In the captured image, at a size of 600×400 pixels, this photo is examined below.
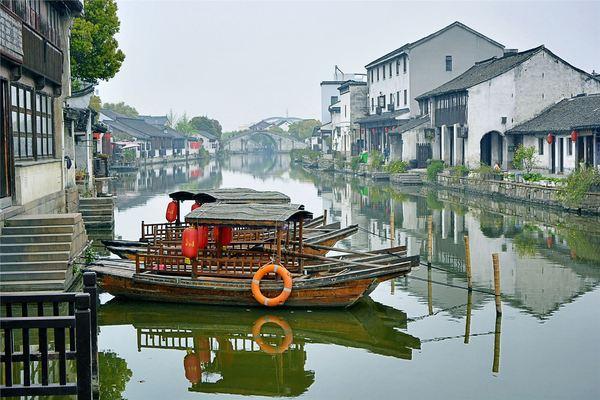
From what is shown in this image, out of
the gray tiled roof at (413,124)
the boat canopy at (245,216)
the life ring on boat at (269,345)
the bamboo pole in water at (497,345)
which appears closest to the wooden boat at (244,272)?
the boat canopy at (245,216)

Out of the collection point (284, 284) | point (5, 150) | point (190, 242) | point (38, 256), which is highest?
point (5, 150)

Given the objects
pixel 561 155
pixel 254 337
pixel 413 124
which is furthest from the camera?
pixel 413 124

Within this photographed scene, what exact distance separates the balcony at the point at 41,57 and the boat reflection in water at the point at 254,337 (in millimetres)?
6354

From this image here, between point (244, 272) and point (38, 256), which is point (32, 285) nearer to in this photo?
point (38, 256)

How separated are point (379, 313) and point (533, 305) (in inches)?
139

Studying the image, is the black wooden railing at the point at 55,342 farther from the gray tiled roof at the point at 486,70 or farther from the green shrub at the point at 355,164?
the green shrub at the point at 355,164

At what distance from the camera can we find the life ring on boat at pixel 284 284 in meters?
17.5

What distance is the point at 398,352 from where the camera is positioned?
1566cm

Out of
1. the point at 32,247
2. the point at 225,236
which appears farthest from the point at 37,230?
the point at 225,236

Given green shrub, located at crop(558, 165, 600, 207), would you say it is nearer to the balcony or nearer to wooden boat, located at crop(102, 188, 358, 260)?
wooden boat, located at crop(102, 188, 358, 260)

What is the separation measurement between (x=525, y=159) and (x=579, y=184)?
10028 mm

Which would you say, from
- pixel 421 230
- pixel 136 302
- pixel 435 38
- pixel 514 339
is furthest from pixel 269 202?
pixel 435 38

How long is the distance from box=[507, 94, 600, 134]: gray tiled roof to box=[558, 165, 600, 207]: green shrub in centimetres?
497

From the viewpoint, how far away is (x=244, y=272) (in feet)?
60.2
